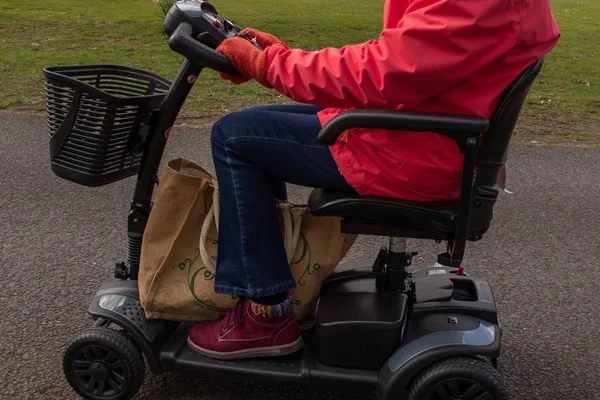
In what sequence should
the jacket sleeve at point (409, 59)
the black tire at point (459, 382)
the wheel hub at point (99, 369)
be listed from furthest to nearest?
the wheel hub at point (99, 369) < the black tire at point (459, 382) < the jacket sleeve at point (409, 59)

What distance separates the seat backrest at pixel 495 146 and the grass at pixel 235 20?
13.5 ft

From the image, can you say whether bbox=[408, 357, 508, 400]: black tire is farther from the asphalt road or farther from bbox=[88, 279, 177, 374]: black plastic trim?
bbox=[88, 279, 177, 374]: black plastic trim

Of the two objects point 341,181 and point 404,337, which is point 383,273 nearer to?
point 404,337

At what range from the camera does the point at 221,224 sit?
2.51m

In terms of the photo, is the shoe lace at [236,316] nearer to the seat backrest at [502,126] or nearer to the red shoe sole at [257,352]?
the red shoe sole at [257,352]

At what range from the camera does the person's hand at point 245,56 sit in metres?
2.24

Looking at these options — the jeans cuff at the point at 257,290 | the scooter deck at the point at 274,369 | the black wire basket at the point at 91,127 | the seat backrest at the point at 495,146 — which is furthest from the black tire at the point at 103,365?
the seat backrest at the point at 495,146

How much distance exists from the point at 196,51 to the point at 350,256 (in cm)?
192

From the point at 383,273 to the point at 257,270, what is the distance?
18.8 inches

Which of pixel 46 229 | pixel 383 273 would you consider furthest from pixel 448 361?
pixel 46 229

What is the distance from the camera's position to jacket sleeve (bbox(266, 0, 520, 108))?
6.76 ft

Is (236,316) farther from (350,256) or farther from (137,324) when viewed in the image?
(350,256)

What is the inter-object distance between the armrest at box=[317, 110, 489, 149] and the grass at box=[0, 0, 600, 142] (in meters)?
4.30

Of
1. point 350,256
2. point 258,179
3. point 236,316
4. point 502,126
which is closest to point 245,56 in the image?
point 258,179
